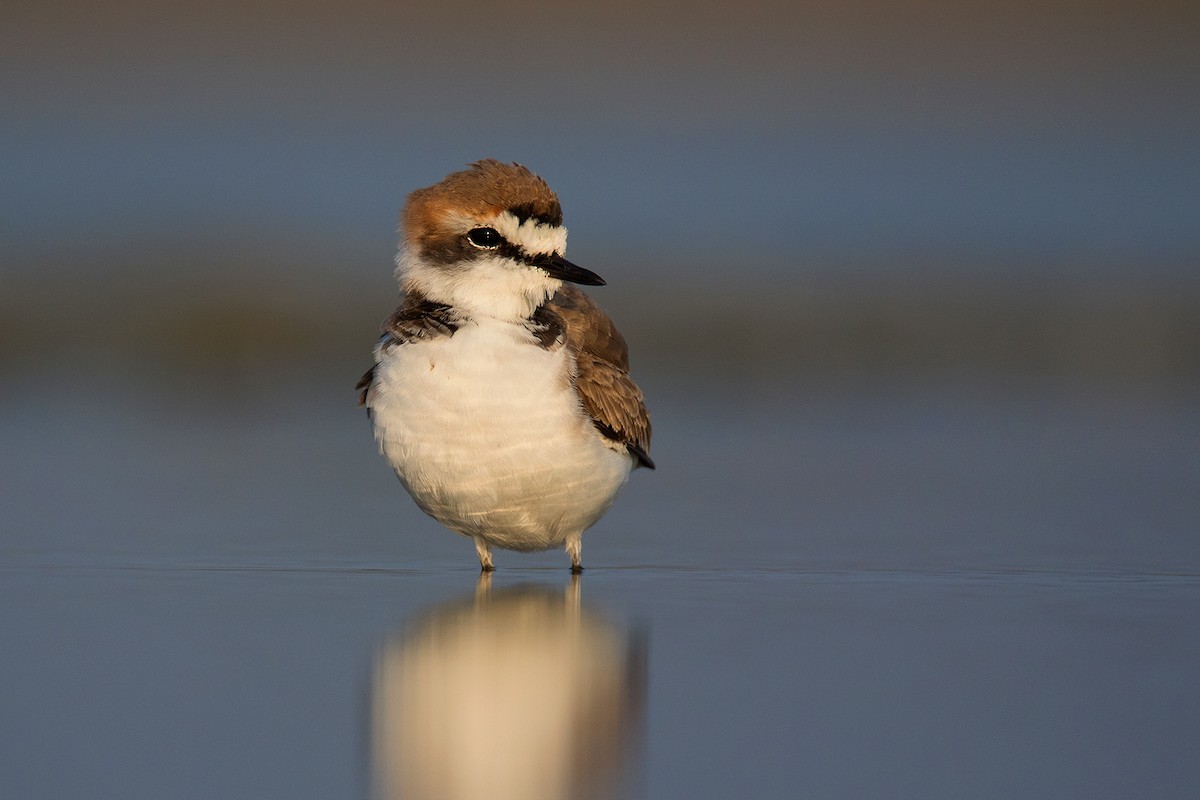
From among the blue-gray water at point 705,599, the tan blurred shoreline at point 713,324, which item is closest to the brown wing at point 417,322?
the blue-gray water at point 705,599

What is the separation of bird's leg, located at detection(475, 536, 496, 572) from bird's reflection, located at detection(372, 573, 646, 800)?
790 mm

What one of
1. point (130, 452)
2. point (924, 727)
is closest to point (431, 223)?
point (924, 727)

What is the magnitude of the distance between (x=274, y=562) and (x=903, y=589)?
2.76m

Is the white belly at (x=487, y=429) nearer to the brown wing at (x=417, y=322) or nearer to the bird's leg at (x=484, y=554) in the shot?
the brown wing at (x=417, y=322)

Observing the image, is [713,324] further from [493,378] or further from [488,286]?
[493,378]

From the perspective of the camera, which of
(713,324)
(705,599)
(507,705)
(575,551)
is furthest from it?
(713,324)

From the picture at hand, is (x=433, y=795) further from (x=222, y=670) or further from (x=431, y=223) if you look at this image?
(x=431, y=223)

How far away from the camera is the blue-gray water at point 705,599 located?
4.92 meters

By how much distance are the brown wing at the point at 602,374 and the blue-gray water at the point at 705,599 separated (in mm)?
626

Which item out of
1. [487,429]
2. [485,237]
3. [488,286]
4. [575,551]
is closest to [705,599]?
[575,551]

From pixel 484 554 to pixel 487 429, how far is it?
92cm

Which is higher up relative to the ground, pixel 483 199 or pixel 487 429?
pixel 483 199

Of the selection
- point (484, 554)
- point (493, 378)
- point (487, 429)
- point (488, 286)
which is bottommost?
point (484, 554)

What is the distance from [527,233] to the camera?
289 inches
